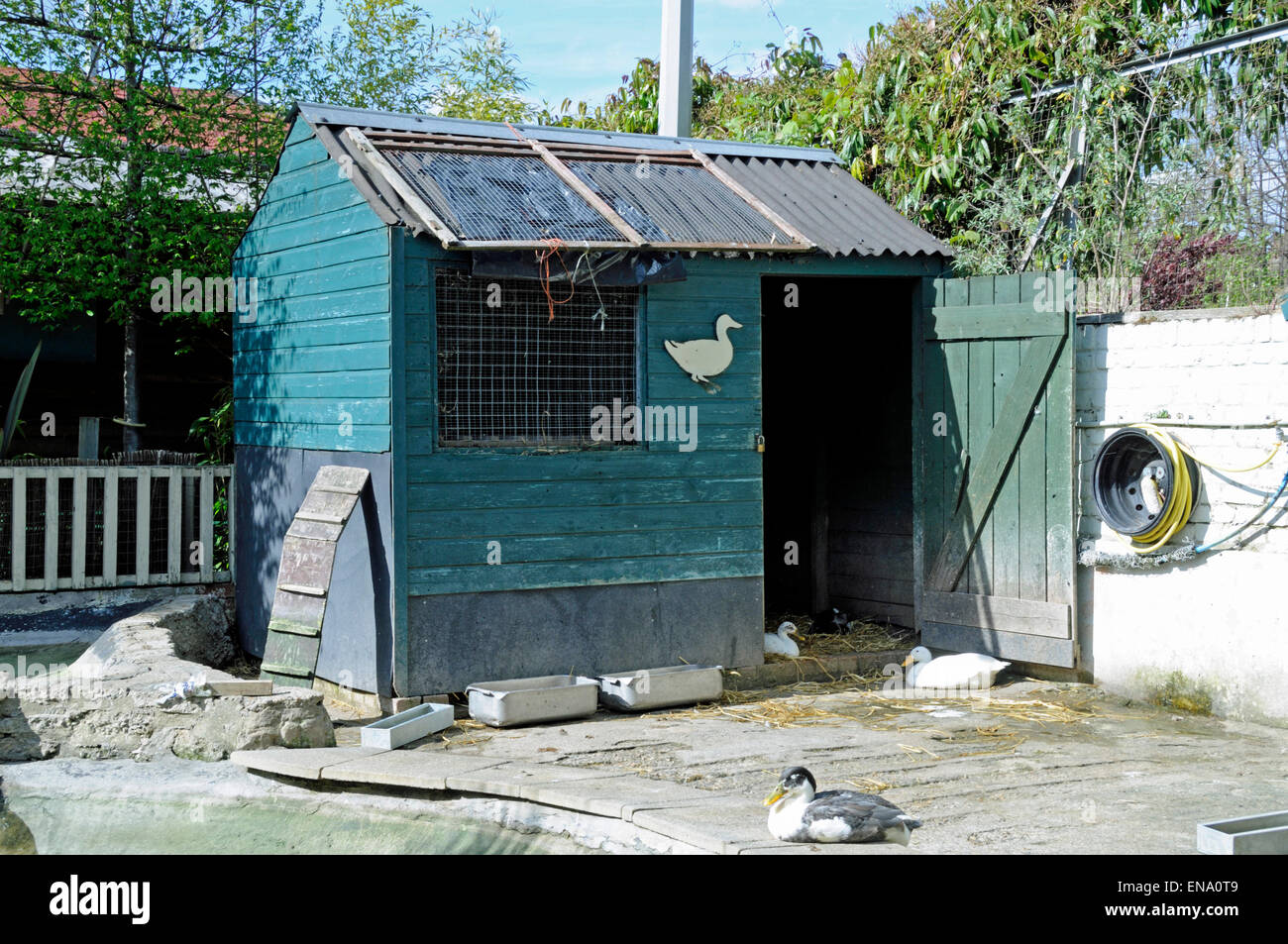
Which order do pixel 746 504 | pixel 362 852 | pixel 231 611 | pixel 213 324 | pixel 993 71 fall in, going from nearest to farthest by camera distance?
pixel 362 852
pixel 746 504
pixel 231 611
pixel 993 71
pixel 213 324

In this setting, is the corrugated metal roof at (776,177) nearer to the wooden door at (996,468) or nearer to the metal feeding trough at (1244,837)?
the wooden door at (996,468)

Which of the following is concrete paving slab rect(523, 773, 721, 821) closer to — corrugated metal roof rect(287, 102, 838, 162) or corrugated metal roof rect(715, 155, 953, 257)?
corrugated metal roof rect(715, 155, 953, 257)

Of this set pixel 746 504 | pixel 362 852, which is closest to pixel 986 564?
pixel 746 504

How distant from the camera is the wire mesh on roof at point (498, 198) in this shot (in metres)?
7.96

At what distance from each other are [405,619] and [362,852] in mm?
2078

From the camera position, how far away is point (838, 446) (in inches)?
447

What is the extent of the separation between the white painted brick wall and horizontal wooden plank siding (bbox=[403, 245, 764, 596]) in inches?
92.4

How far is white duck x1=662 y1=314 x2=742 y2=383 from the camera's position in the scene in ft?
28.3

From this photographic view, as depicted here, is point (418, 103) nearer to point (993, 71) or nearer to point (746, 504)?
point (993, 71)

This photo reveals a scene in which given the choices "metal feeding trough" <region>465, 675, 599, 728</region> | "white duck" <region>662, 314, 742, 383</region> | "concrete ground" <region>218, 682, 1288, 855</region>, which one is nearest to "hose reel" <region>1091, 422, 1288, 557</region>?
"concrete ground" <region>218, 682, 1288, 855</region>

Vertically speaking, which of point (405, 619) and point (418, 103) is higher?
point (418, 103)

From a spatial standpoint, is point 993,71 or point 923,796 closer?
point 923,796

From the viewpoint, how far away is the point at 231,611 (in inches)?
405

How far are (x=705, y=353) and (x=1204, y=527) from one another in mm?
3356
